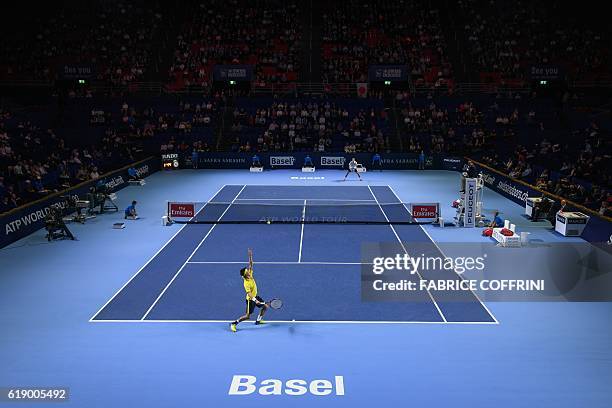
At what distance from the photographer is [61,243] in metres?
22.4

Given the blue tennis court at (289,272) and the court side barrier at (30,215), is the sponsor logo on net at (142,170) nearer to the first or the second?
the court side barrier at (30,215)

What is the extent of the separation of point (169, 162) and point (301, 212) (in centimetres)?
2079

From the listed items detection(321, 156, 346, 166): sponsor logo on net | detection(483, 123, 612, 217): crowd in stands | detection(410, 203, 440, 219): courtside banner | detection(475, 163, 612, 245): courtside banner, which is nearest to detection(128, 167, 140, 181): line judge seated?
detection(321, 156, 346, 166): sponsor logo on net

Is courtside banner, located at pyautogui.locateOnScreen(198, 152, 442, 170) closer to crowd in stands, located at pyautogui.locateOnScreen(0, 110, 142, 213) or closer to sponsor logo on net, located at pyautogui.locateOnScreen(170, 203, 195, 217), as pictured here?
crowd in stands, located at pyautogui.locateOnScreen(0, 110, 142, 213)

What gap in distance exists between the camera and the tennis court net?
85.2 ft

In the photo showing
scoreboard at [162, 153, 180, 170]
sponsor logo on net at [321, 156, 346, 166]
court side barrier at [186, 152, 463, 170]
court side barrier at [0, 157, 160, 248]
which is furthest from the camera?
court side barrier at [186, 152, 463, 170]

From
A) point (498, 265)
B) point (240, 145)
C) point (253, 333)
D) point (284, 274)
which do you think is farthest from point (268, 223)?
point (240, 145)

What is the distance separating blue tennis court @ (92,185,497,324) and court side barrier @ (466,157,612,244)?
6.05 meters

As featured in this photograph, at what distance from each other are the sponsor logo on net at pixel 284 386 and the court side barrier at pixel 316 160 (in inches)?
1411

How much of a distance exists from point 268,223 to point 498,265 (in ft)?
33.6

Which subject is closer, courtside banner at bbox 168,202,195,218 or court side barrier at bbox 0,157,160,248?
court side barrier at bbox 0,157,160,248

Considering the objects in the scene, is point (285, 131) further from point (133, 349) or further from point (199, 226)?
point (133, 349)

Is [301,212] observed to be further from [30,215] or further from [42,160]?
[42,160]

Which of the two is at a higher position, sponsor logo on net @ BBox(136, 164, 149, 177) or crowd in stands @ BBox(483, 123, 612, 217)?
crowd in stands @ BBox(483, 123, 612, 217)
